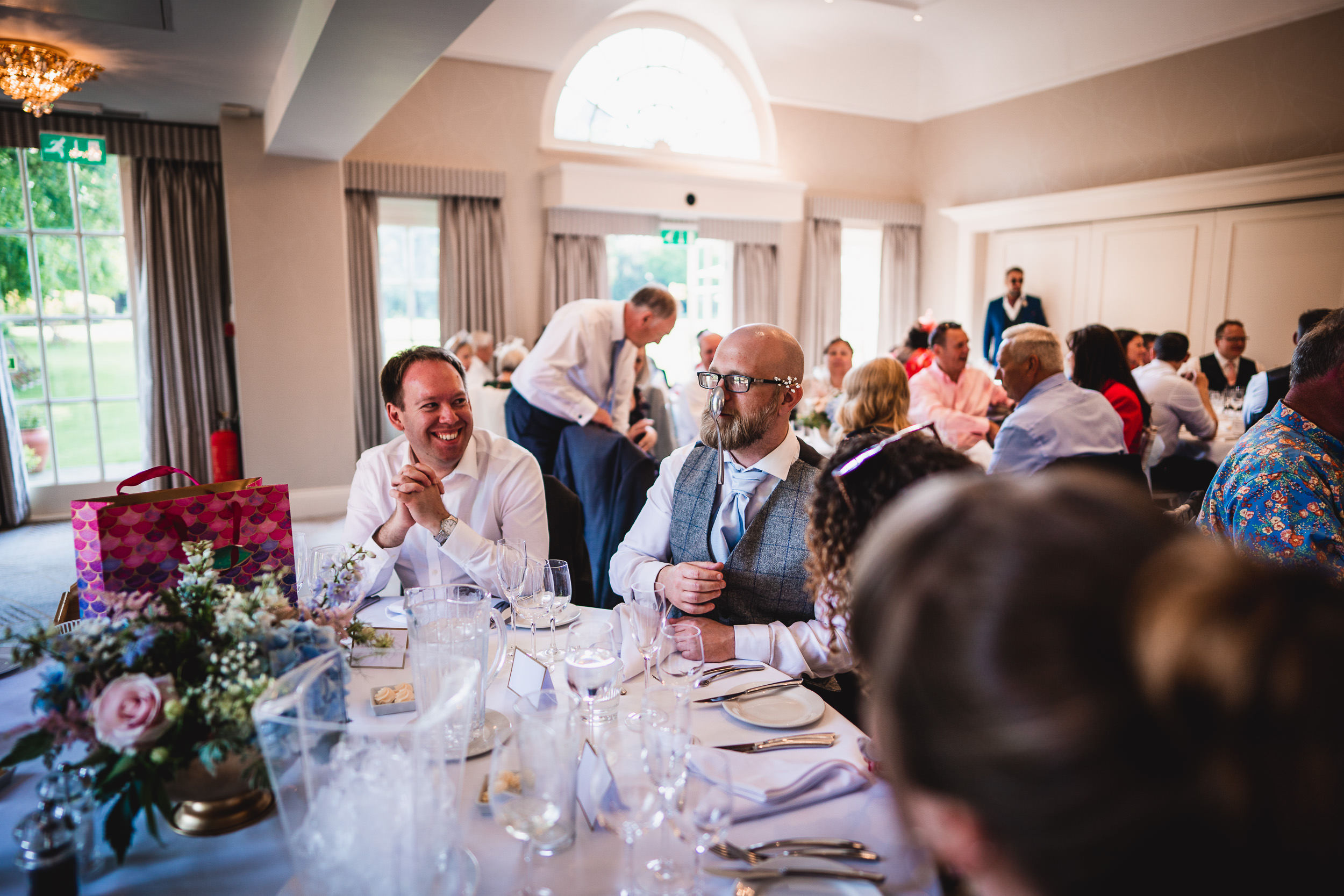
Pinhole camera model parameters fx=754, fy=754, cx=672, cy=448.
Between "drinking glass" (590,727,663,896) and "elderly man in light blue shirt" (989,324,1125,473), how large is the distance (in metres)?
3.14

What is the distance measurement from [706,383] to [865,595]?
1612mm

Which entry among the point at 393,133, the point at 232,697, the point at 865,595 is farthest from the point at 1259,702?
the point at 393,133

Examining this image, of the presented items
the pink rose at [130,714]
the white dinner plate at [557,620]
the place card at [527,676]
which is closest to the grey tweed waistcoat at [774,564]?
the white dinner plate at [557,620]

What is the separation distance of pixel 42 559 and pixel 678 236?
245 inches

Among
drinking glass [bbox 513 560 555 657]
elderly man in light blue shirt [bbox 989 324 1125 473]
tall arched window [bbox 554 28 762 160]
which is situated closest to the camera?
drinking glass [bbox 513 560 555 657]

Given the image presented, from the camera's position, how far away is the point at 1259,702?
418mm

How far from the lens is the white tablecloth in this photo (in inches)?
36.8

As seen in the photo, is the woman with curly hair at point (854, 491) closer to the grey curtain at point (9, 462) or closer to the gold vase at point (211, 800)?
the gold vase at point (211, 800)

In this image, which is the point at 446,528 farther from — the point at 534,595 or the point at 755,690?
the point at 755,690

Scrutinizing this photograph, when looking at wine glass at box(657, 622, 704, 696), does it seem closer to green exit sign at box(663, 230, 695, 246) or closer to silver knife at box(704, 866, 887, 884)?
silver knife at box(704, 866, 887, 884)

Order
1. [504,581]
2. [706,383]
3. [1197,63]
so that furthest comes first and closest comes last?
[1197,63] → [706,383] → [504,581]

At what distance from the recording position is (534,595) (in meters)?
1.65

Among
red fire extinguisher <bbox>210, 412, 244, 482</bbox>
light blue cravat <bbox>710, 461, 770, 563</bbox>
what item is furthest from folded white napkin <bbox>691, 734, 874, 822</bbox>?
red fire extinguisher <bbox>210, 412, 244, 482</bbox>

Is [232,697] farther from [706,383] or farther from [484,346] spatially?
[484,346]
